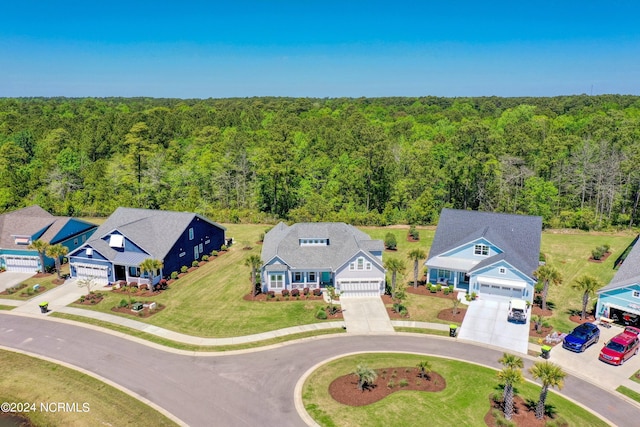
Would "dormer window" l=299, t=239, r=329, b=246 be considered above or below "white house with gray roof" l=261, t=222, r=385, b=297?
above

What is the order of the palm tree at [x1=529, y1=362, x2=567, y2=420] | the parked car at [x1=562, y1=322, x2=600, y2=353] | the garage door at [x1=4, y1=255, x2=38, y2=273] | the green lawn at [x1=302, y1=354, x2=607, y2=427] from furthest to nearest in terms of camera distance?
the garage door at [x1=4, y1=255, x2=38, y2=273] < the parked car at [x1=562, y1=322, x2=600, y2=353] < the green lawn at [x1=302, y1=354, x2=607, y2=427] < the palm tree at [x1=529, y1=362, x2=567, y2=420]

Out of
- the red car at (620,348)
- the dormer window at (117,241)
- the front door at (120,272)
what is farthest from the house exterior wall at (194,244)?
the red car at (620,348)

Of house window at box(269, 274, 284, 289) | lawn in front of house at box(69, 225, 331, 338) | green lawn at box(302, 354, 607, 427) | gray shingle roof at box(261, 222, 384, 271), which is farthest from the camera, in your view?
gray shingle roof at box(261, 222, 384, 271)

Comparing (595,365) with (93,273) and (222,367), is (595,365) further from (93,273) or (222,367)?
(93,273)

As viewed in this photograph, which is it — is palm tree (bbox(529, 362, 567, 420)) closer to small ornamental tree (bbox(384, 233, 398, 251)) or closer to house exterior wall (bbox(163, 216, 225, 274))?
small ornamental tree (bbox(384, 233, 398, 251))

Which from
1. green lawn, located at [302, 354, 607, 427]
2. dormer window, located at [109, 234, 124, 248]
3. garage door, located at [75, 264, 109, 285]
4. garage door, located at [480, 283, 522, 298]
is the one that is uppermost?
dormer window, located at [109, 234, 124, 248]

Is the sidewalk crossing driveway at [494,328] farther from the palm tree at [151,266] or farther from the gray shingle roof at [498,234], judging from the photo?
the palm tree at [151,266]

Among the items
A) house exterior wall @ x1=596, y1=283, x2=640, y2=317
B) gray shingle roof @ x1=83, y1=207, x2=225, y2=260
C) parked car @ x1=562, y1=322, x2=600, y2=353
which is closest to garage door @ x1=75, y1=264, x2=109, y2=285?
gray shingle roof @ x1=83, y1=207, x2=225, y2=260

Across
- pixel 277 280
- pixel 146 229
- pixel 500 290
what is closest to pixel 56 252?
pixel 146 229
